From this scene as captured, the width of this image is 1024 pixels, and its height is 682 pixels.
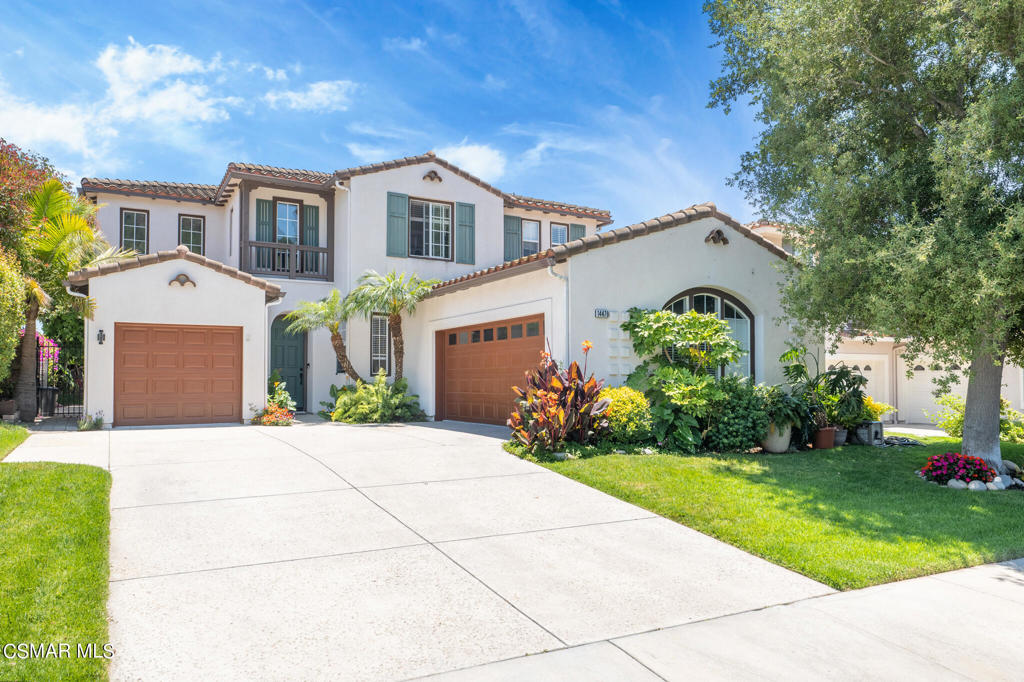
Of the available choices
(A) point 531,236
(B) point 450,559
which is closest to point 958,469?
(B) point 450,559

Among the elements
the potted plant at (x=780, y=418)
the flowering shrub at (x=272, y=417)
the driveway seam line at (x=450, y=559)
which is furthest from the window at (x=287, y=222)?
the potted plant at (x=780, y=418)

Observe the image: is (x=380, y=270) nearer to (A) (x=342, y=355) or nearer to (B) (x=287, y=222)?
(A) (x=342, y=355)

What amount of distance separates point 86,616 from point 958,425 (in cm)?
1529

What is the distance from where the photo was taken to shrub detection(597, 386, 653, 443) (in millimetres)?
10242

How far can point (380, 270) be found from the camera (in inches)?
687

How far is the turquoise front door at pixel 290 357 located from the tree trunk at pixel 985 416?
14390 mm

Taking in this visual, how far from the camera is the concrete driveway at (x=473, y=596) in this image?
369 cm

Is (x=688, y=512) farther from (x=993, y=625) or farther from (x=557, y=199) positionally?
(x=557, y=199)

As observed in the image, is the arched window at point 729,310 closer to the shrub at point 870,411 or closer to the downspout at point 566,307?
the shrub at point 870,411

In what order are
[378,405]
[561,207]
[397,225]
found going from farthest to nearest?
1. [561,207]
2. [397,225]
3. [378,405]

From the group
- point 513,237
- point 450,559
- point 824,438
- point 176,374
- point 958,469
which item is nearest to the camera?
point 450,559

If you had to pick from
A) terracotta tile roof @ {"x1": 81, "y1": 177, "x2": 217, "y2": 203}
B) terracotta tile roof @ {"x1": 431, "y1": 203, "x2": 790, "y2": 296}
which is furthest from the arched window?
terracotta tile roof @ {"x1": 81, "y1": 177, "x2": 217, "y2": 203}

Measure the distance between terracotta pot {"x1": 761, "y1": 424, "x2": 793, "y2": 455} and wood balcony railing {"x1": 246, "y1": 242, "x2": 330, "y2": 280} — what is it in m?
11.7

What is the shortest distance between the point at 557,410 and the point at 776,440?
12.8 feet
